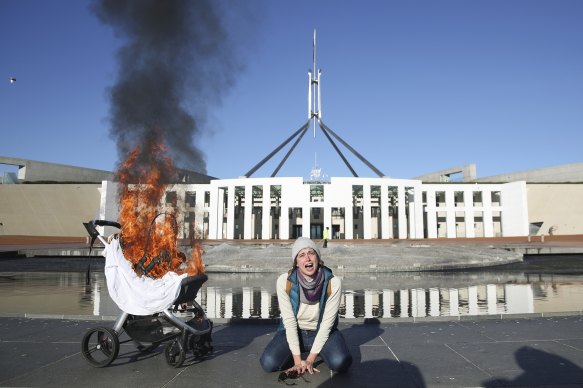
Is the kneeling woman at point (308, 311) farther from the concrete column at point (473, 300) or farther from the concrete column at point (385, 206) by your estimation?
the concrete column at point (385, 206)

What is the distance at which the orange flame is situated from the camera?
483 cm

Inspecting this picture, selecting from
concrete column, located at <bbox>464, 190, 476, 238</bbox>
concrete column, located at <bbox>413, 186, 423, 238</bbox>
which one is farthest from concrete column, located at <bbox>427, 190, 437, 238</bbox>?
concrete column, located at <bbox>464, 190, 476, 238</bbox>

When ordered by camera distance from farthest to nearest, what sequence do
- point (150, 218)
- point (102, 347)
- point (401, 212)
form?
1. point (401, 212)
2. point (150, 218)
3. point (102, 347)

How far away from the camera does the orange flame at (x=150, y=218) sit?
483cm

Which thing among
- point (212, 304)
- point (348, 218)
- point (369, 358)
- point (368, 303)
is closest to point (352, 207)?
point (348, 218)

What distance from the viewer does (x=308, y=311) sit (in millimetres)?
3879

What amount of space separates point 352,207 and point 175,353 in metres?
44.1

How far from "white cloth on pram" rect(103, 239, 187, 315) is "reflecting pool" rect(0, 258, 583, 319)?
2944 millimetres

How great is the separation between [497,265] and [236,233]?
3647 cm

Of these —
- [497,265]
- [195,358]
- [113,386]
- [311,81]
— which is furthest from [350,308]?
[311,81]

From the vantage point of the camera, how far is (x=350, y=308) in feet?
27.6

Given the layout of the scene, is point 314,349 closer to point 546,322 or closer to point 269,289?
point 546,322

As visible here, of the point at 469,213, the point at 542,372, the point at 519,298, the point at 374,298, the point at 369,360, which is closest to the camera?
the point at 542,372

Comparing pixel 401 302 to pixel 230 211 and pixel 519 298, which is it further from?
pixel 230 211
